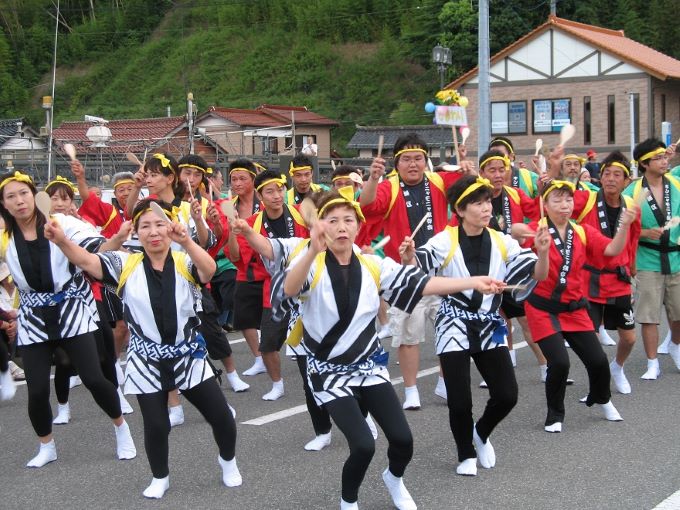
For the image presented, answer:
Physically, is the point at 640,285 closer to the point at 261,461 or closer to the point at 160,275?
the point at 261,461

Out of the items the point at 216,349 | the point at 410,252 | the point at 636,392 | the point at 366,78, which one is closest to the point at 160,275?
the point at 410,252

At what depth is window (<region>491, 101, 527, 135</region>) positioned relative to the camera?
37.3 meters

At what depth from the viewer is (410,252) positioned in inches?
201

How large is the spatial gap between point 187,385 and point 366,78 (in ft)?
185

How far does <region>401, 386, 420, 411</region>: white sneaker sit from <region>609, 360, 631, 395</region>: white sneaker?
1.67m

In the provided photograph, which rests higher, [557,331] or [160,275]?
[160,275]

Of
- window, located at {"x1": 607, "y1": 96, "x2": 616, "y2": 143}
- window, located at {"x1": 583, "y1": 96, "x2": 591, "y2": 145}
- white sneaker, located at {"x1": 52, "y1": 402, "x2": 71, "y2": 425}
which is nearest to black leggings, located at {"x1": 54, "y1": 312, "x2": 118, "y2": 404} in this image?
white sneaker, located at {"x1": 52, "y1": 402, "x2": 71, "y2": 425}

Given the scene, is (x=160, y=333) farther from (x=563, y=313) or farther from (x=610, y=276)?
(x=610, y=276)

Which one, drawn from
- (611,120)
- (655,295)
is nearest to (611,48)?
(611,120)

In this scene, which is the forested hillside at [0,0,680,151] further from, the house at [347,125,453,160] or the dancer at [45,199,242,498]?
the dancer at [45,199,242,498]

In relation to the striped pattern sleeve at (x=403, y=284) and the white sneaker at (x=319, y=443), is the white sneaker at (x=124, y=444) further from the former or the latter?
the striped pattern sleeve at (x=403, y=284)

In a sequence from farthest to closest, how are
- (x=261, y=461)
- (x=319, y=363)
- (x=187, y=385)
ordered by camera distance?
(x=261, y=461), (x=187, y=385), (x=319, y=363)

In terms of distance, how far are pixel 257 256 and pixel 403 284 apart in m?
3.28

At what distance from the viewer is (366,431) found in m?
4.50
